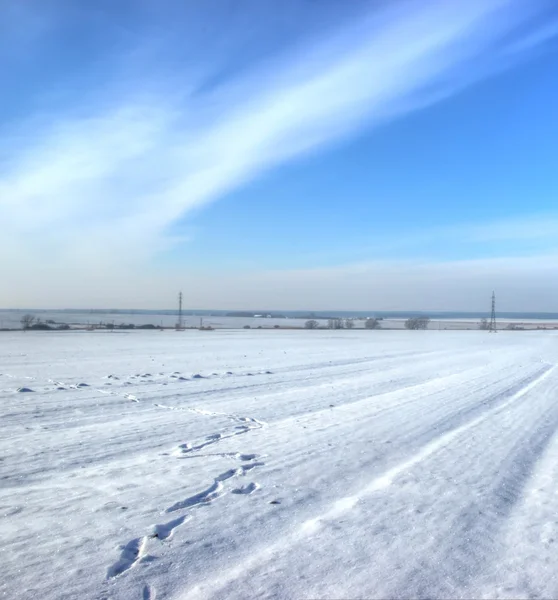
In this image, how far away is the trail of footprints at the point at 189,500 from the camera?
3.57 m

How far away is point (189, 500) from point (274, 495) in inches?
30.4

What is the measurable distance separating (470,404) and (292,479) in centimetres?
556

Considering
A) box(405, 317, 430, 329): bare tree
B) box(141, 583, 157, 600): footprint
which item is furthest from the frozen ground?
box(405, 317, 430, 329): bare tree

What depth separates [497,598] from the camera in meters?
3.19

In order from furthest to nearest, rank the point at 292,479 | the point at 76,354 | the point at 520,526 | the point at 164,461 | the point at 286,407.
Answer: the point at 76,354, the point at 286,407, the point at 164,461, the point at 292,479, the point at 520,526

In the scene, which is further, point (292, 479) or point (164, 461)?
point (164, 461)

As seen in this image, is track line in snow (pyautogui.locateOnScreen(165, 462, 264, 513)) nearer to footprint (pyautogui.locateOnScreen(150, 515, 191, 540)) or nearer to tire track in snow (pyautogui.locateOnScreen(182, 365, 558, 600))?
footprint (pyautogui.locateOnScreen(150, 515, 191, 540))

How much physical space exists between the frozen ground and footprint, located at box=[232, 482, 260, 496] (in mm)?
22

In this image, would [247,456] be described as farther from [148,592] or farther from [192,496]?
[148,592]

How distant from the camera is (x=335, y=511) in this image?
4465 millimetres

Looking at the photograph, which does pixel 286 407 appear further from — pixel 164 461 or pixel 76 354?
pixel 76 354

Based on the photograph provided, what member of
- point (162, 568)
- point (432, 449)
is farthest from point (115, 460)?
point (432, 449)

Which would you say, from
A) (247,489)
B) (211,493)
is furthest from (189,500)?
(247,489)

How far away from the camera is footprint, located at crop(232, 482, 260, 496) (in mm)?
4870
